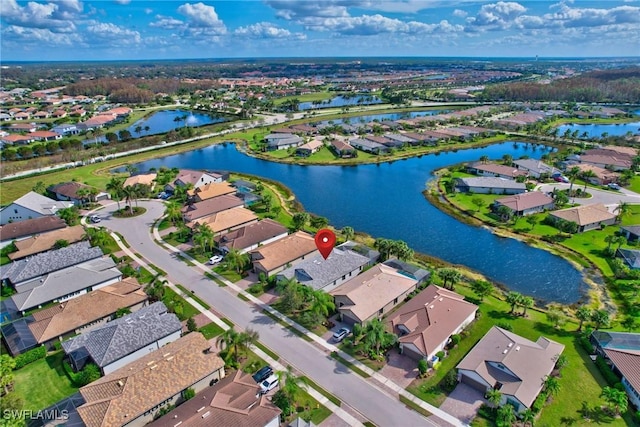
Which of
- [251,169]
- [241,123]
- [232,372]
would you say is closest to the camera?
[232,372]

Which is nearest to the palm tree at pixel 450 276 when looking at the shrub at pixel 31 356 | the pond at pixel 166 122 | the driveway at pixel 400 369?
the driveway at pixel 400 369

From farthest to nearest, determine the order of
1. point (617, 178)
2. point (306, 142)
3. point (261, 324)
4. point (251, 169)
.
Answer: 1. point (306, 142)
2. point (251, 169)
3. point (617, 178)
4. point (261, 324)

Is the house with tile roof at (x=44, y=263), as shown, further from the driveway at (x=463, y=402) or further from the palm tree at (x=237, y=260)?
the driveway at (x=463, y=402)

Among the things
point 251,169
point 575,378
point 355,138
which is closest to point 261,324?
point 575,378

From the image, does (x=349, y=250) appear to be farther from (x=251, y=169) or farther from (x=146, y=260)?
(x=251, y=169)

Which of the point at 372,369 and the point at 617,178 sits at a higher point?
the point at 617,178

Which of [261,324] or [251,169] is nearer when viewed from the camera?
[261,324]

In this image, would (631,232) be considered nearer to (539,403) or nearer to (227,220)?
(539,403)

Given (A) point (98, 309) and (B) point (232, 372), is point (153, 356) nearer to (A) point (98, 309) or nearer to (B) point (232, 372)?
(B) point (232, 372)
